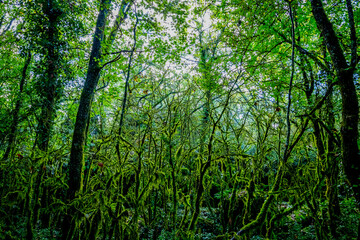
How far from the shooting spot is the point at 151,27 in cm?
501

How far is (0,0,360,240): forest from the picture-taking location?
3.26 metres

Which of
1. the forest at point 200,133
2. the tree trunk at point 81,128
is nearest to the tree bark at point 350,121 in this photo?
the forest at point 200,133

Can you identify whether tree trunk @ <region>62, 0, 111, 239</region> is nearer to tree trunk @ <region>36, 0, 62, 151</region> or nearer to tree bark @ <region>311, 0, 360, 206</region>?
tree trunk @ <region>36, 0, 62, 151</region>

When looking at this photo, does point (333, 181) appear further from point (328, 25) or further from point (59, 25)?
point (59, 25)

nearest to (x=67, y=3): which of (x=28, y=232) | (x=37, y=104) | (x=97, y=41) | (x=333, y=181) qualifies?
(x=97, y=41)

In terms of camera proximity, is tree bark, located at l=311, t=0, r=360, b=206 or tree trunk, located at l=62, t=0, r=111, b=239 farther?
tree trunk, located at l=62, t=0, r=111, b=239

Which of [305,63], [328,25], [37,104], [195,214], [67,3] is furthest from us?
[67,3]

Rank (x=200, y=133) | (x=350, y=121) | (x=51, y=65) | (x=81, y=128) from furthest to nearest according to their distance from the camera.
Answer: (x=51, y=65) → (x=200, y=133) → (x=81, y=128) → (x=350, y=121)

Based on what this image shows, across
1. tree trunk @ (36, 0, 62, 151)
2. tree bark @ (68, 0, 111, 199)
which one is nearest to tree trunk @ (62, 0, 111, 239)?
tree bark @ (68, 0, 111, 199)

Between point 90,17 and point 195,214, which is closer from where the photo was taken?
point 195,214

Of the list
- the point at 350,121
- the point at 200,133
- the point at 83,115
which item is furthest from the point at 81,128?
the point at 350,121

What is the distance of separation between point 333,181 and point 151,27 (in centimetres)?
567

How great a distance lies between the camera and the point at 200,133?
555cm

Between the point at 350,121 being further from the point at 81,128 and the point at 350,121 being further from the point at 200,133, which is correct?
the point at 81,128
